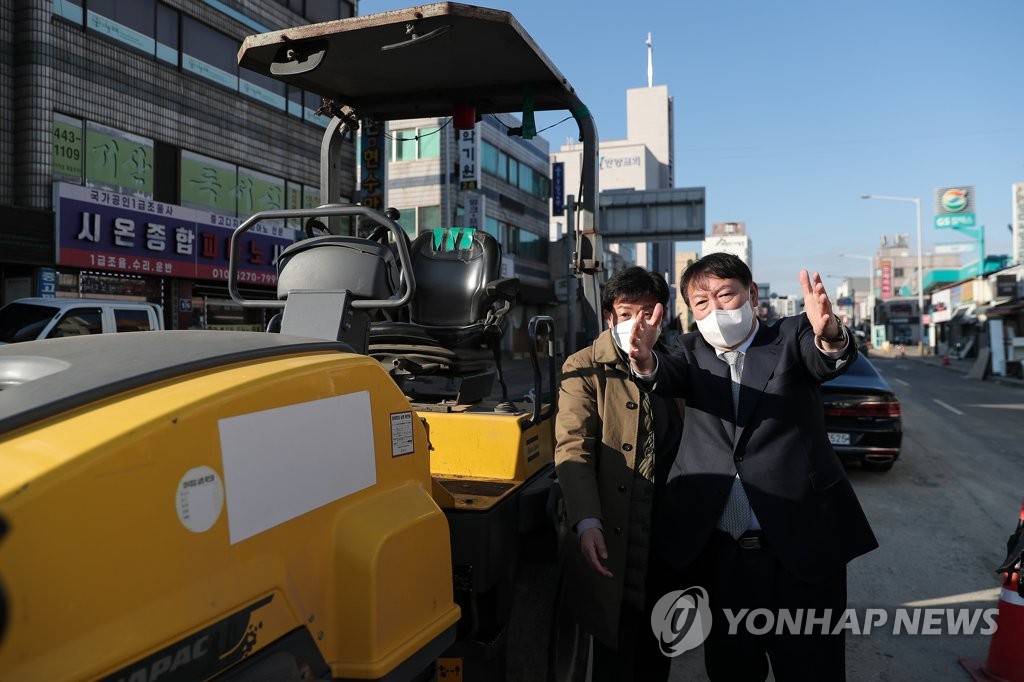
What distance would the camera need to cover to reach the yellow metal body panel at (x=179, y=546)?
3.23 feet

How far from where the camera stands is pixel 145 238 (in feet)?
51.5

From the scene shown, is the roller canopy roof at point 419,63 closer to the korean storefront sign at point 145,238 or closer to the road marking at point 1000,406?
the korean storefront sign at point 145,238

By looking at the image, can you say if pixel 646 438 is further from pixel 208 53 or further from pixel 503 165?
pixel 503 165

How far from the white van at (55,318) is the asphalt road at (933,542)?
9026 mm

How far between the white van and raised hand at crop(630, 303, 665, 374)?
8.89 m

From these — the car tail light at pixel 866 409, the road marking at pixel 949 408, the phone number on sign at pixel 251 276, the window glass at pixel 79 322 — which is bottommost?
the road marking at pixel 949 408

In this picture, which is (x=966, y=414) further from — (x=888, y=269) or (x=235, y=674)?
(x=888, y=269)

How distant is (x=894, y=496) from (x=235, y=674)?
7733 millimetres

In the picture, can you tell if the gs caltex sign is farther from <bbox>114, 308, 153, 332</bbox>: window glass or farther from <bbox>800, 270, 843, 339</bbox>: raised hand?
<bbox>800, 270, 843, 339</bbox>: raised hand

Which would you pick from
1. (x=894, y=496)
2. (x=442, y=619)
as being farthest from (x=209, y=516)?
(x=894, y=496)

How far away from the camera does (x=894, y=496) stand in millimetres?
7414

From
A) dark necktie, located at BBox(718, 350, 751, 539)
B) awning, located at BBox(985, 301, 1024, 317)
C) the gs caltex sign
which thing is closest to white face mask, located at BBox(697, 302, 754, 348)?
dark necktie, located at BBox(718, 350, 751, 539)

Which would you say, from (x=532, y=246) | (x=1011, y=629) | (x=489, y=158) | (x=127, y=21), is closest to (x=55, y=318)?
(x=127, y=21)

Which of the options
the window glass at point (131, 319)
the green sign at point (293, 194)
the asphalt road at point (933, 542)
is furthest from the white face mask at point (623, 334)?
the green sign at point (293, 194)
